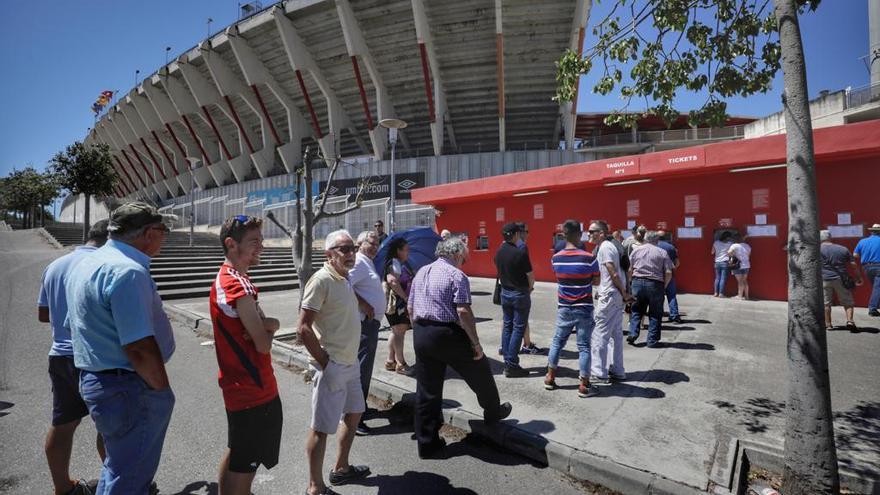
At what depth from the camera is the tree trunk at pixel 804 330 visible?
2.45 meters

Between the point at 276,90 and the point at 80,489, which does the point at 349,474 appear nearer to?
the point at 80,489

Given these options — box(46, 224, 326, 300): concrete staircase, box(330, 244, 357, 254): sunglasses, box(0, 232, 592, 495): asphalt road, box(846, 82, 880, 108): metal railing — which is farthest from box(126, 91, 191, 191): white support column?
box(846, 82, 880, 108): metal railing

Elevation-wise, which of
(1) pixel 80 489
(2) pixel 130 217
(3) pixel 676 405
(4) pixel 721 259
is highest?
(2) pixel 130 217

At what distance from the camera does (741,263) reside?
31.0 ft

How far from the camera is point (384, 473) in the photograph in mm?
2971

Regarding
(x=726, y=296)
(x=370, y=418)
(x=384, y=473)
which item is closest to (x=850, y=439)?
(x=384, y=473)

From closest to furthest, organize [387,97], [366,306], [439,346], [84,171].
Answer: [439,346] → [366,306] → [84,171] → [387,97]

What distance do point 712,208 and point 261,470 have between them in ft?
38.4

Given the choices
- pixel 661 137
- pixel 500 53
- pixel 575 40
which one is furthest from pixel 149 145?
pixel 661 137

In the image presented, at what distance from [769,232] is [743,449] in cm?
Answer: 901

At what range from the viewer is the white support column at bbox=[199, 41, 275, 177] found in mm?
28328

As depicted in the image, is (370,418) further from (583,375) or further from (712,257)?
(712,257)

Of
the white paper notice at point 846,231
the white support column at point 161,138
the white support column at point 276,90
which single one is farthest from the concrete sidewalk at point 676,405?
the white support column at point 161,138

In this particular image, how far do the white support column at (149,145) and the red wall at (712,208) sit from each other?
44.3 metres
